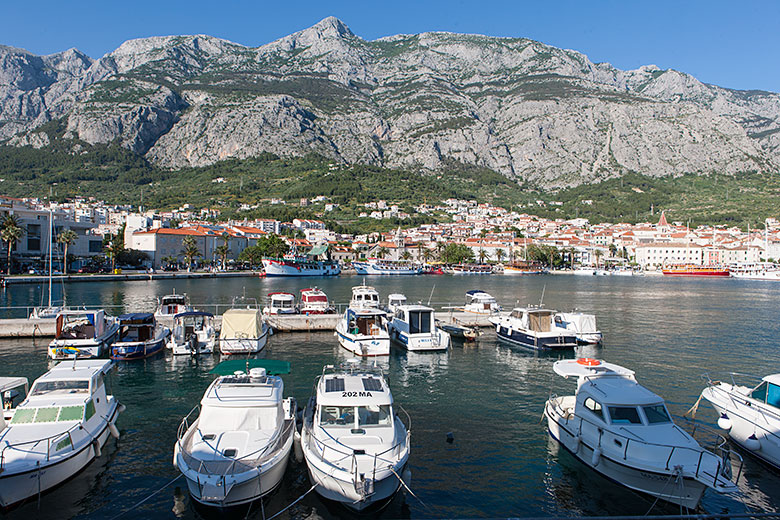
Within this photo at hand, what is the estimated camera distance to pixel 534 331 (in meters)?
30.5

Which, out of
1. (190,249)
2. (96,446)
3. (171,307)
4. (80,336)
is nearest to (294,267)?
(190,249)

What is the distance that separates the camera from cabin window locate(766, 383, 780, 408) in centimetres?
1369

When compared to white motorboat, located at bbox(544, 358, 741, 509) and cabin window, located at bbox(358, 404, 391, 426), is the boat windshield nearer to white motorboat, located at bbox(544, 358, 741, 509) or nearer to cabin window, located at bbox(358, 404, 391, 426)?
cabin window, located at bbox(358, 404, 391, 426)

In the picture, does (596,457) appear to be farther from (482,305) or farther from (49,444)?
(482,305)

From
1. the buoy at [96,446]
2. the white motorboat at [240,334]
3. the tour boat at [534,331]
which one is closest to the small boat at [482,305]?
the tour boat at [534,331]

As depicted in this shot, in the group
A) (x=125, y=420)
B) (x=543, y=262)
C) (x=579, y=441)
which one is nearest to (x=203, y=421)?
(x=125, y=420)

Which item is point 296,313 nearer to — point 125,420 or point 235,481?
point 125,420

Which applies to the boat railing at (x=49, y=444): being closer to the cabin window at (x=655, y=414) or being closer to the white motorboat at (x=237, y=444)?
the white motorboat at (x=237, y=444)

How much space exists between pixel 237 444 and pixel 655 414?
10.2m

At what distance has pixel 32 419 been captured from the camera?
12.2 meters

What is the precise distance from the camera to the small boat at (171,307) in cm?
3338

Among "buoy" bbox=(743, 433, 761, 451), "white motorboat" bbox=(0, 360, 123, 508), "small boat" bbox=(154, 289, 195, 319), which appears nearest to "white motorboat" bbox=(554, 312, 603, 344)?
"buoy" bbox=(743, 433, 761, 451)

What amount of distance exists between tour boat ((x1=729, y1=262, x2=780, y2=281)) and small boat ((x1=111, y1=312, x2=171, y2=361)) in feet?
497

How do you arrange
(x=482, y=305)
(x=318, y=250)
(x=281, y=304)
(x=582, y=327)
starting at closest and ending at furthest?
1. (x=582, y=327)
2. (x=281, y=304)
3. (x=482, y=305)
4. (x=318, y=250)
